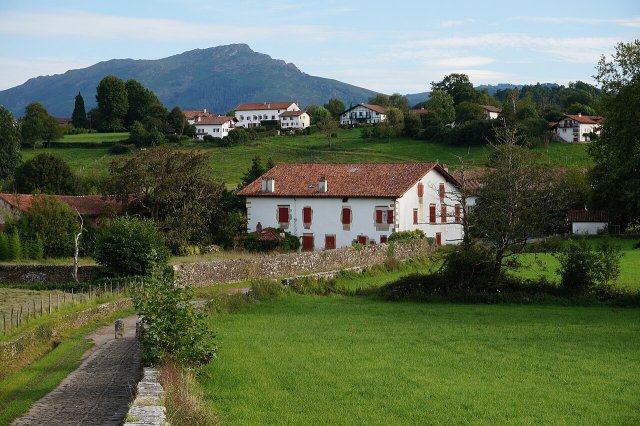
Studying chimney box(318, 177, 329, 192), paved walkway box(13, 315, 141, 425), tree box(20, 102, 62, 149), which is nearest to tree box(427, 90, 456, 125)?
tree box(20, 102, 62, 149)

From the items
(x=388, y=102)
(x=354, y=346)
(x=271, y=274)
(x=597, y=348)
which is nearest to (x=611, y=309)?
(x=597, y=348)

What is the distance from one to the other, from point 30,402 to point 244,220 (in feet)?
132

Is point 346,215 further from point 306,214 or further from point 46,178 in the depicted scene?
point 46,178

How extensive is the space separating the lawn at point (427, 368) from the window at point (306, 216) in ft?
85.8

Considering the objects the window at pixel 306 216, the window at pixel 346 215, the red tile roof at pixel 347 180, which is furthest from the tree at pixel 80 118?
the window at pixel 346 215

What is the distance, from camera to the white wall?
6538 cm

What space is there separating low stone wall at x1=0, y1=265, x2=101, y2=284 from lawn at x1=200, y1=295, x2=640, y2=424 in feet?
45.9

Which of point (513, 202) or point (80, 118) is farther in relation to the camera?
point (80, 118)

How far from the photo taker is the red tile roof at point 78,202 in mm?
51906

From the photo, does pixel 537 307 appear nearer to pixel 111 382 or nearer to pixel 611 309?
pixel 611 309

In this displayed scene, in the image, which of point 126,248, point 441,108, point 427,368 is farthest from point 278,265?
point 441,108

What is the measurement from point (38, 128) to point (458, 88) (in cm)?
6872

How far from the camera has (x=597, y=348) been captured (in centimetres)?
2133

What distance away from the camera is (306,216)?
55.7 meters
